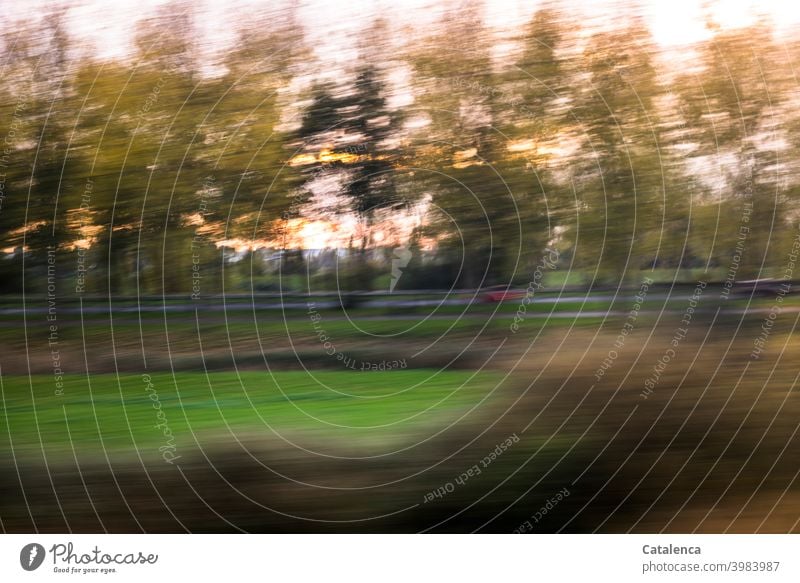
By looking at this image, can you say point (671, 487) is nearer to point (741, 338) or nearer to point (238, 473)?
point (741, 338)

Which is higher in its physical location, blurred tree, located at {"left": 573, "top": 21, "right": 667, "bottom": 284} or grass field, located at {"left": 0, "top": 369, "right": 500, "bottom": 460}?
blurred tree, located at {"left": 573, "top": 21, "right": 667, "bottom": 284}

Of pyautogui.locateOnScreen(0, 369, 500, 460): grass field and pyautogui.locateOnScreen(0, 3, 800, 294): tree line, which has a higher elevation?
pyautogui.locateOnScreen(0, 3, 800, 294): tree line

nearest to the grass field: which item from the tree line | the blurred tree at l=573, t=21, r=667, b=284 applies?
the tree line

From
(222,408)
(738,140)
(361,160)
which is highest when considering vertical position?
(361,160)

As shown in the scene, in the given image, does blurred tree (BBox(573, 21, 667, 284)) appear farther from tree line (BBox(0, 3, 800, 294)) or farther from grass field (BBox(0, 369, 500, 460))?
grass field (BBox(0, 369, 500, 460))

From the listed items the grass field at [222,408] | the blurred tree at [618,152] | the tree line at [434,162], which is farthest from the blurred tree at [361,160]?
the blurred tree at [618,152]

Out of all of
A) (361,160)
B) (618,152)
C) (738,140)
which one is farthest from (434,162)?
(738,140)

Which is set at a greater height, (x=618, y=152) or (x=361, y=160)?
(x=361, y=160)

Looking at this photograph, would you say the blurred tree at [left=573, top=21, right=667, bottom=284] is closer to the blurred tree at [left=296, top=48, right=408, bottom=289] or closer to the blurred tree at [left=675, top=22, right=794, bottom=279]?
the blurred tree at [left=675, top=22, right=794, bottom=279]

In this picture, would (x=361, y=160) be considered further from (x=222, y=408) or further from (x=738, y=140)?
(x=738, y=140)

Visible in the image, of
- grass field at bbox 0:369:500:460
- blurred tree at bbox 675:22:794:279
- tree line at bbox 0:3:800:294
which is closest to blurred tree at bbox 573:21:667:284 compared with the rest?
tree line at bbox 0:3:800:294

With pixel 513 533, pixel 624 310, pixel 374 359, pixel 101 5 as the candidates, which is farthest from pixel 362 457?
pixel 101 5

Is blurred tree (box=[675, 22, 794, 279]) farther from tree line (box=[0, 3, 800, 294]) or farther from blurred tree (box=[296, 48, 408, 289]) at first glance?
blurred tree (box=[296, 48, 408, 289])
